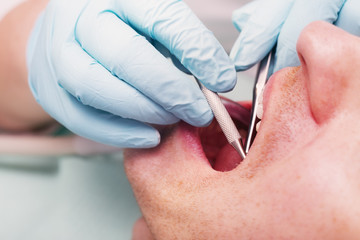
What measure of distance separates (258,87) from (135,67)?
1.18ft

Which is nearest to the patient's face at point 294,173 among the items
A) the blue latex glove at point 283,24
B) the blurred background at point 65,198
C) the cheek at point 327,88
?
the cheek at point 327,88

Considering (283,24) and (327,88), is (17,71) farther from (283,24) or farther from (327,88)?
(327,88)

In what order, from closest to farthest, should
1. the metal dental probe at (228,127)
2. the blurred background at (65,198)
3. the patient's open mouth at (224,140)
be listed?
the metal dental probe at (228,127), the patient's open mouth at (224,140), the blurred background at (65,198)

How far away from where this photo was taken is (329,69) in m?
0.72

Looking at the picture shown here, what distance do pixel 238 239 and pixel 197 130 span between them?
39cm

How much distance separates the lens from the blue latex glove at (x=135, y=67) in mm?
925

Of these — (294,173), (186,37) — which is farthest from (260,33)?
(294,173)

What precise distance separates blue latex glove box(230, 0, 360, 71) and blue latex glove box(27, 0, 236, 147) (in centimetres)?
15

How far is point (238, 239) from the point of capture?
759 millimetres

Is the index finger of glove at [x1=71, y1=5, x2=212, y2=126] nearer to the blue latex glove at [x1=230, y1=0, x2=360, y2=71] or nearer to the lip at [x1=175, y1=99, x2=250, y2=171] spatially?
the lip at [x1=175, y1=99, x2=250, y2=171]

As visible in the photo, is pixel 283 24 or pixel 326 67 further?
pixel 283 24

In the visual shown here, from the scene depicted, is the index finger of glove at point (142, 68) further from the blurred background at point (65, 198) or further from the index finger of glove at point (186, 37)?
the blurred background at point (65, 198)

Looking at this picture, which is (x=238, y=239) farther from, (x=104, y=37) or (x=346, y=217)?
(x=104, y=37)

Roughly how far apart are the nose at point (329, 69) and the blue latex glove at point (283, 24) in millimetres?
312
